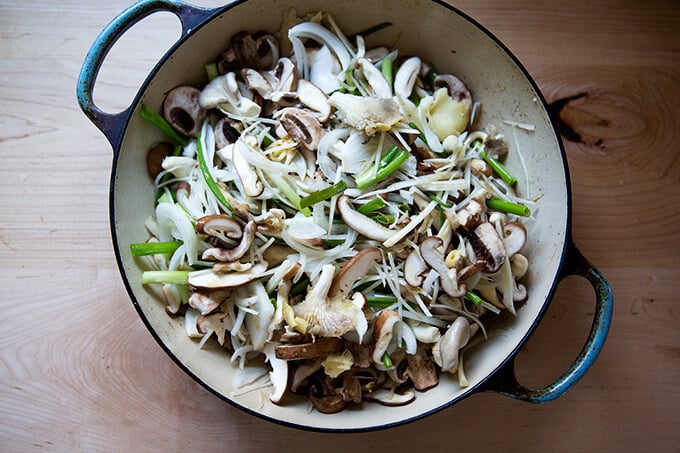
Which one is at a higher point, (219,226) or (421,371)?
(219,226)

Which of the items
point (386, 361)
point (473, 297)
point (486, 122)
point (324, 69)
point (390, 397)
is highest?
point (324, 69)

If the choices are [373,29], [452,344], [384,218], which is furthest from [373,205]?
[373,29]

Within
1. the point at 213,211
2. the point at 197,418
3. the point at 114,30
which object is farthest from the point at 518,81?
the point at 197,418

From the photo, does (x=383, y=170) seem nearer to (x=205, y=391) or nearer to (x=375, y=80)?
(x=375, y=80)

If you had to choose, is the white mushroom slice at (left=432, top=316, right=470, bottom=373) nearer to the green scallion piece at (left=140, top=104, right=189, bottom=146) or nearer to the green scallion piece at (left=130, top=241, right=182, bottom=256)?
the green scallion piece at (left=130, top=241, right=182, bottom=256)

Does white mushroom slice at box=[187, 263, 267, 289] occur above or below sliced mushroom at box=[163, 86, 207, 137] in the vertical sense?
below

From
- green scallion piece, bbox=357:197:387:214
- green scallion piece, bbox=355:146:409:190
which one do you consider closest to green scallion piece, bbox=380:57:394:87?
green scallion piece, bbox=355:146:409:190
